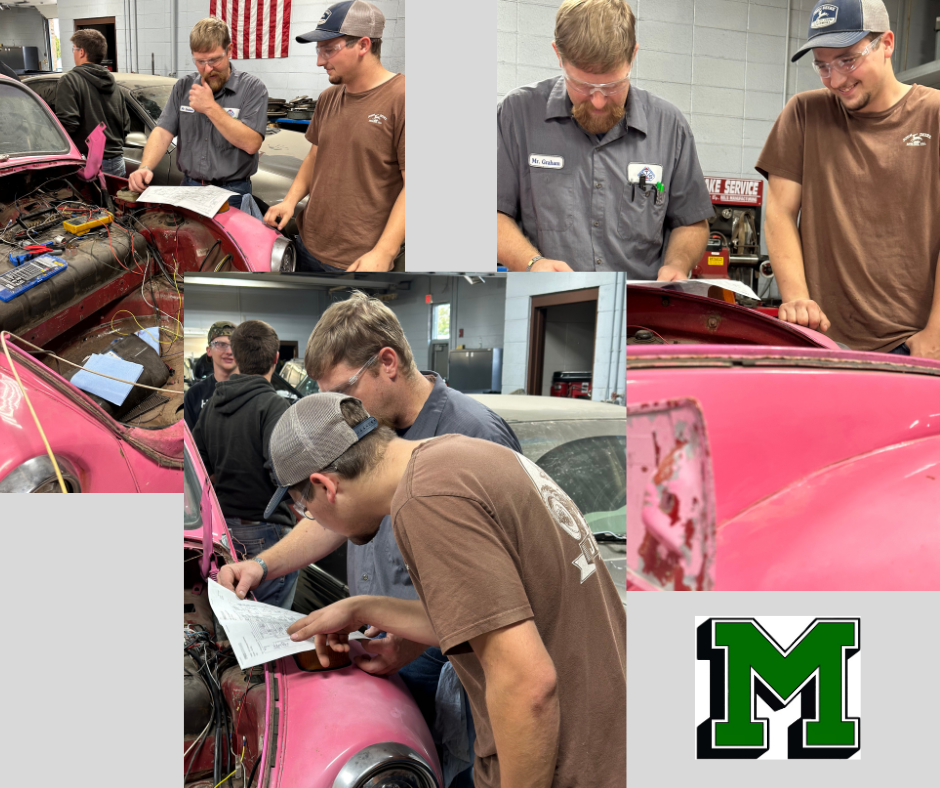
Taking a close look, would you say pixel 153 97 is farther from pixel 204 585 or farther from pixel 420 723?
pixel 420 723

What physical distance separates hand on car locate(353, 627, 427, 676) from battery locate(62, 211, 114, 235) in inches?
77.9

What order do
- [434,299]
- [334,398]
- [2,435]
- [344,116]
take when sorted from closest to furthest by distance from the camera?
[334,398], [434,299], [2,435], [344,116]

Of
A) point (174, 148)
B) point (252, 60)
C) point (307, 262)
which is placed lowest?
point (307, 262)

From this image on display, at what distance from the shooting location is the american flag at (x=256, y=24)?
2.39 meters

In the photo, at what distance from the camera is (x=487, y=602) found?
1019mm

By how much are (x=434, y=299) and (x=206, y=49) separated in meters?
1.65

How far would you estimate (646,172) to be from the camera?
86.0 inches

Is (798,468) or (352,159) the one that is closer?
(798,468)

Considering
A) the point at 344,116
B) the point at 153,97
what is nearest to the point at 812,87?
the point at 344,116

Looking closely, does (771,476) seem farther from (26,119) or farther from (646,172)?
(26,119)

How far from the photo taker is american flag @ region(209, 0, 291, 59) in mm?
2393

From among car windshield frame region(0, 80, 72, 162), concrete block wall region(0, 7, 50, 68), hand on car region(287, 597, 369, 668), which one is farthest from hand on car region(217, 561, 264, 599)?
concrete block wall region(0, 7, 50, 68)

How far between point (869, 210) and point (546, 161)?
0.95 metres

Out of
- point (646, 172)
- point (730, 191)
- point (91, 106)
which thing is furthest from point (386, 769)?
point (91, 106)
